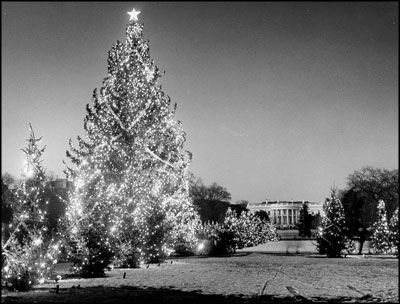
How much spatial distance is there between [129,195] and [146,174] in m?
1.39

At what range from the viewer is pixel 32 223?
13969mm

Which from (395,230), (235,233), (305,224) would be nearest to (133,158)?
(395,230)

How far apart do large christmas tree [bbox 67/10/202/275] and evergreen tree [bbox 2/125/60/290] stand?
3585 mm

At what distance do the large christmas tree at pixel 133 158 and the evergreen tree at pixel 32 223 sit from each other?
3.59 metres

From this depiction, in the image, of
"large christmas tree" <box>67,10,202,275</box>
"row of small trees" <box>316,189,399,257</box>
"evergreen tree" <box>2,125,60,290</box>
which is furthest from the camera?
"row of small trees" <box>316,189,399,257</box>

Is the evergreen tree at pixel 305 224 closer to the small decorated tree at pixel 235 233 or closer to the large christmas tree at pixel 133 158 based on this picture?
the small decorated tree at pixel 235 233

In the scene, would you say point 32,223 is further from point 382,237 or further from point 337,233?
point 382,237

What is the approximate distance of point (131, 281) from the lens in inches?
581

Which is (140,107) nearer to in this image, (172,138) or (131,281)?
(172,138)

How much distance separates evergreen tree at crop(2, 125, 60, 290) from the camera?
1295cm

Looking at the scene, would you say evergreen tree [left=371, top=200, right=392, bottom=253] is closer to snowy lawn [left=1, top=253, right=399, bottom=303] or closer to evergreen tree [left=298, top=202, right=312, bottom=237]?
snowy lawn [left=1, top=253, right=399, bottom=303]

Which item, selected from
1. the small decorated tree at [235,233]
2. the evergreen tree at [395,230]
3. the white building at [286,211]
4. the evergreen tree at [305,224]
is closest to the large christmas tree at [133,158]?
the small decorated tree at [235,233]

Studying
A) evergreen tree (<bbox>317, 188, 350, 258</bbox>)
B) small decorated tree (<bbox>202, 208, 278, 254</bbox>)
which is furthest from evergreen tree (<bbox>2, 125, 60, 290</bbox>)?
small decorated tree (<bbox>202, 208, 278, 254</bbox>)

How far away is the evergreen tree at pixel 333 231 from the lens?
3109cm
